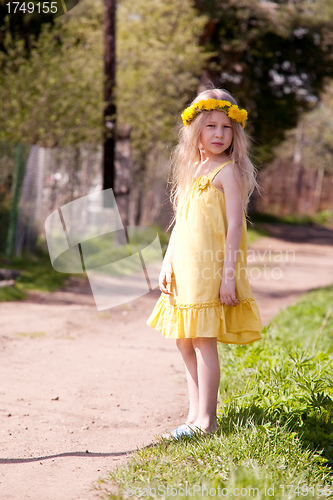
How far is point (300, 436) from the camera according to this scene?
263 cm

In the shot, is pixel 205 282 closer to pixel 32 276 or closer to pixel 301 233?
pixel 32 276

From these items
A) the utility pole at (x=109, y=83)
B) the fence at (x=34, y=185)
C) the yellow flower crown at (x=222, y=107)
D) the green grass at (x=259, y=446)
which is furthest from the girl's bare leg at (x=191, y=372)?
the utility pole at (x=109, y=83)

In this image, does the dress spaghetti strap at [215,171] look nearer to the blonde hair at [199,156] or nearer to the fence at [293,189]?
the blonde hair at [199,156]

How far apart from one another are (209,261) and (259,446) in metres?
0.88

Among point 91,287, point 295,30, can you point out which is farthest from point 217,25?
point 91,287

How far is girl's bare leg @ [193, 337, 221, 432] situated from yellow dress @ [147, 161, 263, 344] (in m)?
0.09

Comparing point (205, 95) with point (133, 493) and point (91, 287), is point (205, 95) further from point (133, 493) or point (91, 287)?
point (91, 287)

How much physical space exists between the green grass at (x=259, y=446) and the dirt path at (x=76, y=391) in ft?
0.82

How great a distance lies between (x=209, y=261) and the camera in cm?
269

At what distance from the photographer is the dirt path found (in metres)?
2.54

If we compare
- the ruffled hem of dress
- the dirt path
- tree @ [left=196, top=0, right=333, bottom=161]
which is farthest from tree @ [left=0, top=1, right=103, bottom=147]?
the ruffled hem of dress

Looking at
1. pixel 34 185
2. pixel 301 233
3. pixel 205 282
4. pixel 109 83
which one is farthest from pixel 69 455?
pixel 301 233

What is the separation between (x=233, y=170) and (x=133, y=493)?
155 centimetres

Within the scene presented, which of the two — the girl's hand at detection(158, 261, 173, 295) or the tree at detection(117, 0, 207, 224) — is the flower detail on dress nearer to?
the girl's hand at detection(158, 261, 173, 295)
